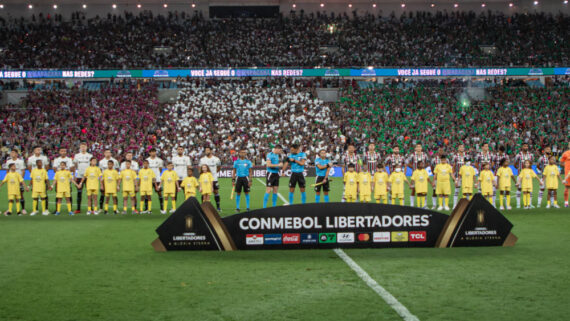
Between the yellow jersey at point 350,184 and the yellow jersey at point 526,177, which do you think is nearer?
the yellow jersey at point 350,184

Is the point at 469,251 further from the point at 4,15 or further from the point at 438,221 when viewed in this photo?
the point at 4,15

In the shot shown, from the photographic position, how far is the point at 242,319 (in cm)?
596

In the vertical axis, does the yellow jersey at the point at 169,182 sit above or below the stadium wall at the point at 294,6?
below

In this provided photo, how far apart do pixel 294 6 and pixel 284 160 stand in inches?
1243

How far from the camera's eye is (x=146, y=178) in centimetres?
1565

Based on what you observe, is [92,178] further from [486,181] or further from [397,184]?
[486,181]

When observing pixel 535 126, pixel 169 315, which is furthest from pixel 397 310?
pixel 535 126

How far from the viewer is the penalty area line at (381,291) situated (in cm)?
605

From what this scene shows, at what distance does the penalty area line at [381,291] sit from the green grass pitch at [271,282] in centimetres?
9

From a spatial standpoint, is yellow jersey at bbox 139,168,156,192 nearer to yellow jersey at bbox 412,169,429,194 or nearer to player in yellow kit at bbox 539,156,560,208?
yellow jersey at bbox 412,169,429,194

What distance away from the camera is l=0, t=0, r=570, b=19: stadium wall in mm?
51875

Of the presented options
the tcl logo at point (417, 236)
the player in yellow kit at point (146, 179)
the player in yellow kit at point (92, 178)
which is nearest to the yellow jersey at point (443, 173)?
the tcl logo at point (417, 236)

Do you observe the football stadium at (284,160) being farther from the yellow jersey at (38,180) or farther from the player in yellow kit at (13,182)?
the player in yellow kit at (13,182)

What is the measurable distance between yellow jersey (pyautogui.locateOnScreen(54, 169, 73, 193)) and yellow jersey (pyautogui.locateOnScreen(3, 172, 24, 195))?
3.58 feet
